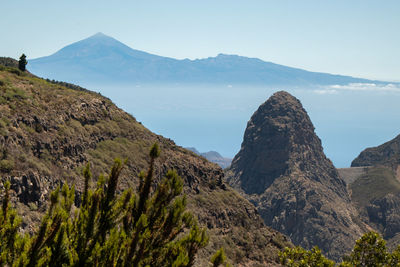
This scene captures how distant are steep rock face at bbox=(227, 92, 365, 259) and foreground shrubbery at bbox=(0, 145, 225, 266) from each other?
95.4 m

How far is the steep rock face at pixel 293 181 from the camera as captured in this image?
104m

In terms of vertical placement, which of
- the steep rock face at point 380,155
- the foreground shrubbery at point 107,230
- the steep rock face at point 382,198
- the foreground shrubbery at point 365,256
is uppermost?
the foreground shrubbery at point 107,230

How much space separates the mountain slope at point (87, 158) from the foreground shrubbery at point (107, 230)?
15.2m

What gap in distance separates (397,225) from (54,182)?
115 metres

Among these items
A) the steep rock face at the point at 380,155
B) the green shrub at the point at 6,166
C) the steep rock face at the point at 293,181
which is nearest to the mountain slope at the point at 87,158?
the green shrub at the point at 6,166

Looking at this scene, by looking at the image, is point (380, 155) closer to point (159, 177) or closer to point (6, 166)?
point (159, 177)

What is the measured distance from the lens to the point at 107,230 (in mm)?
11039

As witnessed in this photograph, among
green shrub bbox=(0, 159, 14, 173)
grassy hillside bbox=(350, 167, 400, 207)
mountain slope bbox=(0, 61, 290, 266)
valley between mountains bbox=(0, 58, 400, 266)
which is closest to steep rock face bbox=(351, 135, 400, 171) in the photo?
grassy hillside bbox=(350, 167, 400, 207)

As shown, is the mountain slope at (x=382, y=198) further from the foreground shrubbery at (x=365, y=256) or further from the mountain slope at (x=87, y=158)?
the foreground shrubbery at (x=365, y=256)

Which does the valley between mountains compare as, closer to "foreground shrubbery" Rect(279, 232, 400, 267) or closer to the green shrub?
the green shrub

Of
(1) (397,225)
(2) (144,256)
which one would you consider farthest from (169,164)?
(1) (397,225)

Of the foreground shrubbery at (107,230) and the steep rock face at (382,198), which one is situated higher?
the foreground shrubbery at (107,230)

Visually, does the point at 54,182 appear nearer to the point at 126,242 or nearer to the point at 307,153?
the point at 126,242

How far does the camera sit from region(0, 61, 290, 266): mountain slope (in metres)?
28.7
